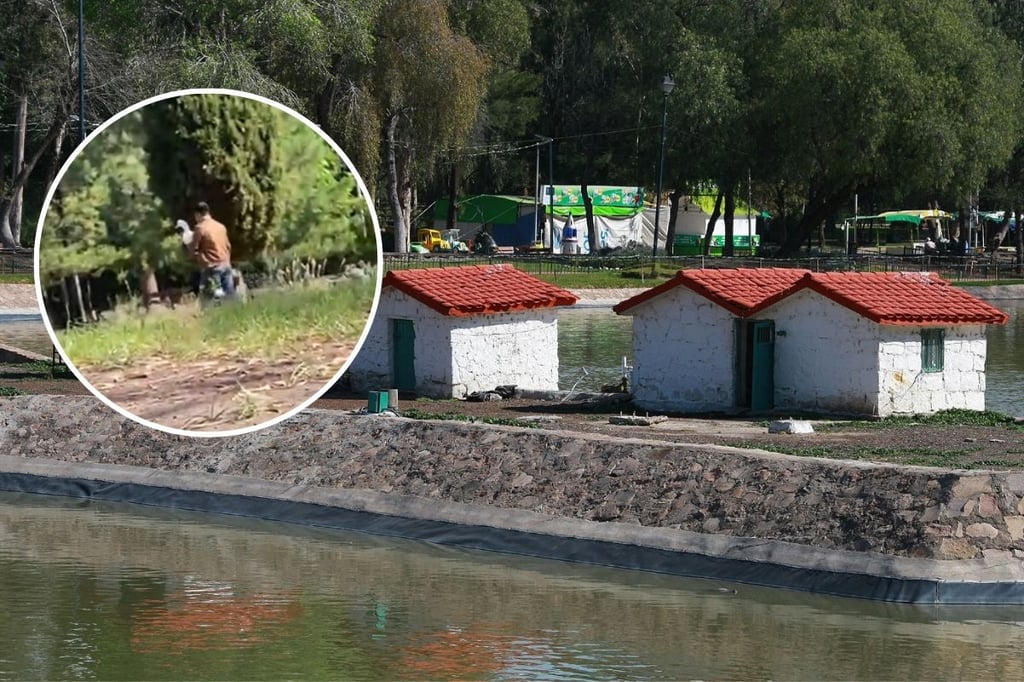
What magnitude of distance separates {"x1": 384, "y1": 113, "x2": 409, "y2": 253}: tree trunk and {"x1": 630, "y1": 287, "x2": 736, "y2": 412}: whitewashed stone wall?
4067cm

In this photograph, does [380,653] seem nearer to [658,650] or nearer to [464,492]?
[658,650]

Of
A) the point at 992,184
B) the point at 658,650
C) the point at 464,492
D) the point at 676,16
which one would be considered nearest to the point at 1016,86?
the point at 992,184

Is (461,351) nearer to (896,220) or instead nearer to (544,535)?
(544,535)

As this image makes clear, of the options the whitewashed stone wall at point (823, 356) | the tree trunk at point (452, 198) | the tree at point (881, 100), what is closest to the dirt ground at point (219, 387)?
the whitewashed stone wall at point (823, 356)

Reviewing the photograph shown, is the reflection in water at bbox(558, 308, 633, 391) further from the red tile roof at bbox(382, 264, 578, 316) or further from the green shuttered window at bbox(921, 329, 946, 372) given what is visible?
the green shuttered window at bbox(921, 329, 946, 372)

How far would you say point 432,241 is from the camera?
9000cm

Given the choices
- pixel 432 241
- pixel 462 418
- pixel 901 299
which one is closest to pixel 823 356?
pixel 901 299

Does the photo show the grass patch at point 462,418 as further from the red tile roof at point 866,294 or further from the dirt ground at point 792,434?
the red tile roof at point 866,294

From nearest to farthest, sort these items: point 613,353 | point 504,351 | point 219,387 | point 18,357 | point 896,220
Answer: point 219,387 < point 504,351 < point 18,357 < point 613,353 < point 896,220

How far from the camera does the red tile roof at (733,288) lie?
28.4 meters

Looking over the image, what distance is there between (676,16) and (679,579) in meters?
63.9

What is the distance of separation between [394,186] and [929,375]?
47.8m

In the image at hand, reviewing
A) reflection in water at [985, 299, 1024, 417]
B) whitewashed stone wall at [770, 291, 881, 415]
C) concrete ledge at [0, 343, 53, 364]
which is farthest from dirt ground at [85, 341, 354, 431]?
concrete ledge at [0, 343, 53, 364]

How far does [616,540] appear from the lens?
19.8 meters
